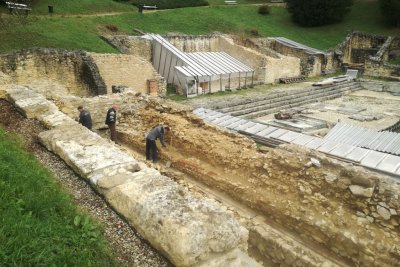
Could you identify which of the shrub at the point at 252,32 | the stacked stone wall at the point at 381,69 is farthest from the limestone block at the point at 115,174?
the shrub at the point at 252,32

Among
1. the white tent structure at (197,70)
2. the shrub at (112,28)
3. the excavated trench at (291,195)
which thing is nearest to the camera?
the excavated trench at (291,195)

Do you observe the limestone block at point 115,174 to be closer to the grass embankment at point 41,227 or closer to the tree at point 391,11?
the grass embankment at point 41,227

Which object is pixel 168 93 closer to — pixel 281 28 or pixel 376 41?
pixel 281 28

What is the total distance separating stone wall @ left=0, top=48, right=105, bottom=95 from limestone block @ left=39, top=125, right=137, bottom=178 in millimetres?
10191

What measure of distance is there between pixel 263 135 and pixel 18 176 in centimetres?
949

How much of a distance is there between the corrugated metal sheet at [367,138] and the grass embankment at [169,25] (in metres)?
12.9

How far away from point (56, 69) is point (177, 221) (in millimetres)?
14632

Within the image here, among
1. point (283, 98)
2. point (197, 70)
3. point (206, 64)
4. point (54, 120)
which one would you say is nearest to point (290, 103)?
point (283, 98)

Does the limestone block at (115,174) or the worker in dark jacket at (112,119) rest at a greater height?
the limestone block at (115,174)

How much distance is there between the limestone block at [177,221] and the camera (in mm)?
3482

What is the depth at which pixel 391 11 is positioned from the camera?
31.9 metres

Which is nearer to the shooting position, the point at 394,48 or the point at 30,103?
the point at 30,103

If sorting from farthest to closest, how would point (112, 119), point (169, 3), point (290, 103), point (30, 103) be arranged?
point (169, 3) < point (290, 103) < point (112, 119) < point (30, 103)

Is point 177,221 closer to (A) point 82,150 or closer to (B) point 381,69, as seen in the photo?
(A) point 82,150
